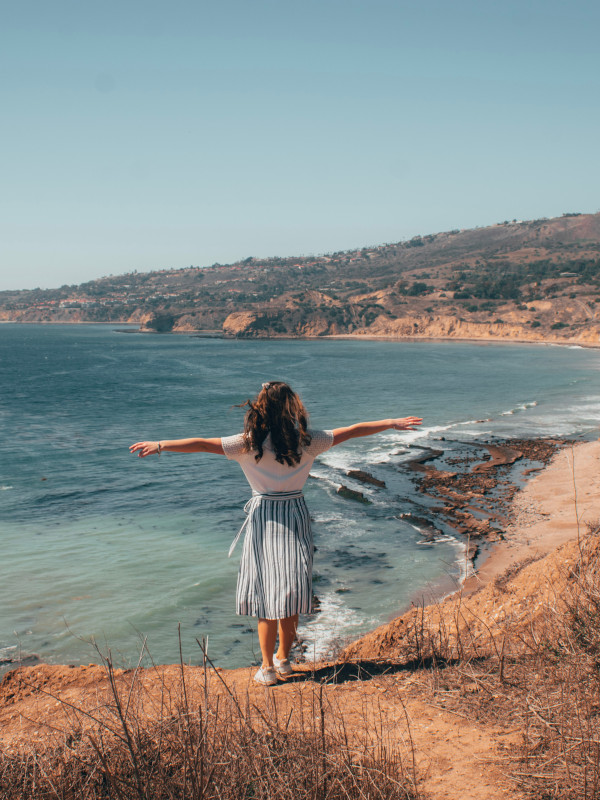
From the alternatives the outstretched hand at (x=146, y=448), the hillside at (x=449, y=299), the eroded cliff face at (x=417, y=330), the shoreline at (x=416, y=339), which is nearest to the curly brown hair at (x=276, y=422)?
the outstretched hand at (x=146, y=448)

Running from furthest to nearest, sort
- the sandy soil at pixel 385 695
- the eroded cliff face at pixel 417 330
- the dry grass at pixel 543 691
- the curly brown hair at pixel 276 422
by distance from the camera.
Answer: the eroded cliff face at pixel 417 330 → the curly brown hair at pixel 276 422 → the sandy soil at pixel 385 695 → the dry grass at pixel 543 691

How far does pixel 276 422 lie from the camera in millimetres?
3834

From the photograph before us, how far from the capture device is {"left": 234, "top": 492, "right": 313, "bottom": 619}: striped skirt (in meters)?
3.93

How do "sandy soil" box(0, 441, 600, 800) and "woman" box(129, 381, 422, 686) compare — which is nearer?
"sandy soil" box(0, 441, 600, 800)

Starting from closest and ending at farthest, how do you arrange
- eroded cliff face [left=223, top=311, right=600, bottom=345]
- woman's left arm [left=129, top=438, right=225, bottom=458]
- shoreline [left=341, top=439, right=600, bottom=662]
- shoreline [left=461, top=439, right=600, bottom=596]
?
Answer: woman's left arm [left=129, top=438, right=225, bottom=458]
shoreline [left=341, top=439, right=600, bottom=662]
shoreline [left=461, top=439, right=600, bottom=596]
eroded cliff face [left=223, top=311, right=600, bottom=345]

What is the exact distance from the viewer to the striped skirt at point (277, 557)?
393 centimetres

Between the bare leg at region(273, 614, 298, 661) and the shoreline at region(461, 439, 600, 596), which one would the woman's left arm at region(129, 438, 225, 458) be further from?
the shoreline at region(461, 439, 600, 596)

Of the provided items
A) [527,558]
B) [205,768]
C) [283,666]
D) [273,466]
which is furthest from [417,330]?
[205,768]

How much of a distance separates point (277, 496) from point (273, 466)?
21cm

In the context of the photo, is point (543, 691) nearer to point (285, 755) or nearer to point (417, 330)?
point (285, 755)

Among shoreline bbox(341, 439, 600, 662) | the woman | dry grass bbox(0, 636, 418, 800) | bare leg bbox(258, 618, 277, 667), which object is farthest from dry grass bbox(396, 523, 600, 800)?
the woman

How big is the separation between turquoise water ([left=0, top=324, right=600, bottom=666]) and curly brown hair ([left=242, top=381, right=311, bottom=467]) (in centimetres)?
40

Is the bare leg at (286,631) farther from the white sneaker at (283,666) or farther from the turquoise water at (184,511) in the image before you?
the turquoise water at (184,511)

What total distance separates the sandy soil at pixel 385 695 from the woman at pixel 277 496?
55 cm
